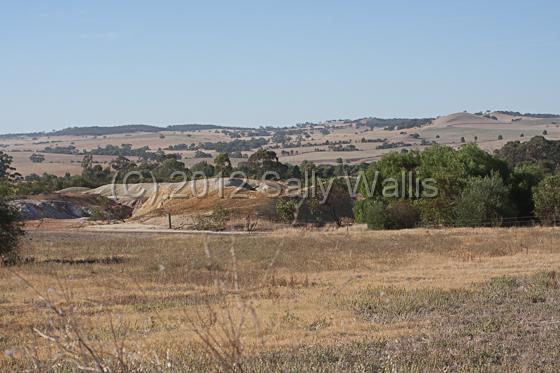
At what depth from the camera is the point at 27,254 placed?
3241 centimetres

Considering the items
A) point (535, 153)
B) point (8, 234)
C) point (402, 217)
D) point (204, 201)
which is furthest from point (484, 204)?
point (535, 153)

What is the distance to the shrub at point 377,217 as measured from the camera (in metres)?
55.8

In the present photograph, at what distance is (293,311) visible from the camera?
14.7 meters

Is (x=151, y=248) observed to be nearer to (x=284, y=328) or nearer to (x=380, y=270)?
(x=380, y=270)

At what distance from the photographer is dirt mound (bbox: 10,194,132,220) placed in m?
70.0

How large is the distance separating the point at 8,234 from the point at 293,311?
18.5 m

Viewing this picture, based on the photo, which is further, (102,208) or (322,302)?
(102,208)

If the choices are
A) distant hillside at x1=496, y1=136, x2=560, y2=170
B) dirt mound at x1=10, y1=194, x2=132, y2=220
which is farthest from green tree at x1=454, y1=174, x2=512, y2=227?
distant hillside at x1=496, y1=136, x2=560, y2=170

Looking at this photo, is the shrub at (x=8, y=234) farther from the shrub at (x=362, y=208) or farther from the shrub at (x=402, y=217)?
the shrub at (x=362, y=208)

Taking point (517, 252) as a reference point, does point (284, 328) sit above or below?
above

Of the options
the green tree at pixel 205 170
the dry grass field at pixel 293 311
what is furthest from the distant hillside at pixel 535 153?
the dry grass field at pixel 293 311

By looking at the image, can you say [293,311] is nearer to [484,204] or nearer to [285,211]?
[484,204]

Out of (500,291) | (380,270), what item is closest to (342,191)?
(380,270)

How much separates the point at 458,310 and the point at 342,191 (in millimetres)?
62957
